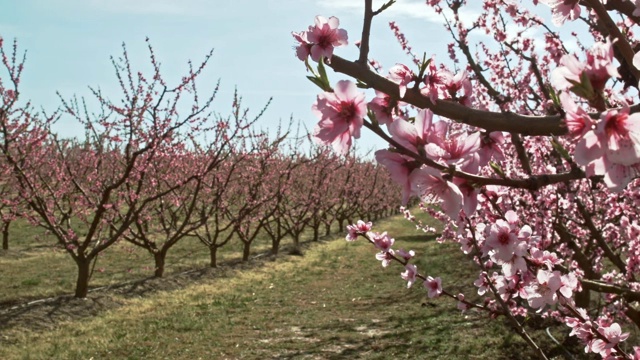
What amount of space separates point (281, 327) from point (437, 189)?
798 centimetres

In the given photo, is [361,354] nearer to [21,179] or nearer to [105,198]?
[105,198]

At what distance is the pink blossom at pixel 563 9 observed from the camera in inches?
68.2

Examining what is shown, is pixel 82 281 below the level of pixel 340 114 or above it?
below

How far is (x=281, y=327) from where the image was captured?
9.01 m

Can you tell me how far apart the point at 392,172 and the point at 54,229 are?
9492 millimetres

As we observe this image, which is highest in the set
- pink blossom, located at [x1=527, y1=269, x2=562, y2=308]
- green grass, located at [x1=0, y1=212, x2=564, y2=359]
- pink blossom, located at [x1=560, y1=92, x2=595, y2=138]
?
pink blossom, located at [x1=560, y1=92, x2=595, y2=138]

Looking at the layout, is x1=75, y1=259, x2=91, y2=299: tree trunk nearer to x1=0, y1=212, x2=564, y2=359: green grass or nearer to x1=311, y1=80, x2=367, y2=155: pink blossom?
x1=0, y1=212, x2=564, y2=359: green grass

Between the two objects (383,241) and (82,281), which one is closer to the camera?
(383,241)

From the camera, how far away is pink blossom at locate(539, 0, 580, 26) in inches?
68.2

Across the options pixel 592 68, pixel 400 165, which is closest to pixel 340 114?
pixel 400 165

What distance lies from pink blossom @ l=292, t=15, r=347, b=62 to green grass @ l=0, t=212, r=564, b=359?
621 cm

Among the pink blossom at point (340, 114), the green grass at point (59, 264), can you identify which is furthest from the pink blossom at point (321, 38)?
the green grass at point (59, 264)

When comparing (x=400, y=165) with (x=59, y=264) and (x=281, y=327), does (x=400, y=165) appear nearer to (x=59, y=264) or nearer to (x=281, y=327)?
(x=281, y=327)

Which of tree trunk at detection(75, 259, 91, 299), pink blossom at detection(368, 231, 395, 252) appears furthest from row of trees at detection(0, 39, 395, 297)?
pink blossom at detection(368, 231, 395, 252)
